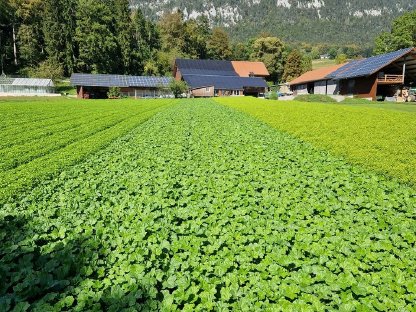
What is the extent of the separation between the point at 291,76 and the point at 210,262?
90.7m

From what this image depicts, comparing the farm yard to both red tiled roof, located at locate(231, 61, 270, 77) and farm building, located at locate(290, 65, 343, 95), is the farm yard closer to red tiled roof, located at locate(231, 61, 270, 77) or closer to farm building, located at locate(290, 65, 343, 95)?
farm building, located at locate(290, 65, 343, 95)

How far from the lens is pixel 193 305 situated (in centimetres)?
343

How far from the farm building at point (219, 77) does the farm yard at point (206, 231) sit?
5878 cm

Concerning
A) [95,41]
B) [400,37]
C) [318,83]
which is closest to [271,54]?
[400,37]

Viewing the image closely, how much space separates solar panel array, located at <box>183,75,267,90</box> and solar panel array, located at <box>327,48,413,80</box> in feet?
71.1

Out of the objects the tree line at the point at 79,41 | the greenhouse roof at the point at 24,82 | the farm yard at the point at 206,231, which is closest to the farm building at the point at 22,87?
the greenhouse roof at the point at 24,82

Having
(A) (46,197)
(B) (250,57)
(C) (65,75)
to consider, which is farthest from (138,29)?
(A) (46,197)

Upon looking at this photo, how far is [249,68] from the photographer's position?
85438 mm

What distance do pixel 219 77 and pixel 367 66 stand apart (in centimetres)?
3515

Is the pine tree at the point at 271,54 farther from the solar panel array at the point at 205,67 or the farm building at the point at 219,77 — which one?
the solar panel array at the point at 205,67

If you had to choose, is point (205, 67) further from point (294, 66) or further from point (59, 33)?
point (59, 33)

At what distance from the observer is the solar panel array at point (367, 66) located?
1641 inches

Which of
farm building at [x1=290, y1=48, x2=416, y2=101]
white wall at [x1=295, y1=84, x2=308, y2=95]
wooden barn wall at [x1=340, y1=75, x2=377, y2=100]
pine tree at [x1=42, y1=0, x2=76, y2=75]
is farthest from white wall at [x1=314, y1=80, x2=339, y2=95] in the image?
pine tree at [x1=42, y1=0, x2=76, y2=75]

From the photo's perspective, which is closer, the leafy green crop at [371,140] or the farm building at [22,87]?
the leafy green crop at [371,140]
